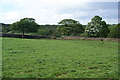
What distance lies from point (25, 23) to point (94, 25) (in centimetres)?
2170

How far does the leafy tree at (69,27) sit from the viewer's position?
165 feet

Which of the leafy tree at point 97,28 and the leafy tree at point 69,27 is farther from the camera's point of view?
the leafy tree at point 69,27

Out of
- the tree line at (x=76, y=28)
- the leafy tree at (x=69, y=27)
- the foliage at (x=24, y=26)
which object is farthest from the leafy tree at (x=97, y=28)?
the foliage at (x=24, y=26)

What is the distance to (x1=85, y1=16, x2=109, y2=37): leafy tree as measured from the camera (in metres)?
42.6

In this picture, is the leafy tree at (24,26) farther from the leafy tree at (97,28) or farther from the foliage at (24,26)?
the leafy tree at (97,28)

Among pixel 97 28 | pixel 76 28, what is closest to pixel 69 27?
pixel 76 28

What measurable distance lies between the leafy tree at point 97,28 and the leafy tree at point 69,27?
21.3 ft

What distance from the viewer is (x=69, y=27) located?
5016 centimetres

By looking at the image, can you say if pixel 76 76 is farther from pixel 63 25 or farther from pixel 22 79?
pixel 63 25

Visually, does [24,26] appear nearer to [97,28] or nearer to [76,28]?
[76,28]

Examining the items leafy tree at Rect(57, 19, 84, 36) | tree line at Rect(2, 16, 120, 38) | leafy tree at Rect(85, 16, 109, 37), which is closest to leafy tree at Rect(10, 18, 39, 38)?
tree line at Rect(2, 16, 120, 38)

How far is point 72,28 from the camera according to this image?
5025 centimetres

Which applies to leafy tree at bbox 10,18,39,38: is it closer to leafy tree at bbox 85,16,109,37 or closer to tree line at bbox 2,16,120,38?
tree line at bbox 2,16,120,38

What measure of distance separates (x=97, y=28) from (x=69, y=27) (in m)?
9.88
